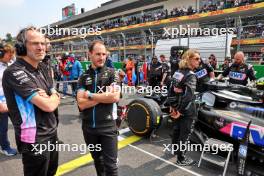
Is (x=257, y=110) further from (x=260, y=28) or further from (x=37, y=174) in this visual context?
(x=260, y=28)

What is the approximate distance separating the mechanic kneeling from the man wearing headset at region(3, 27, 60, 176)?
1980 millimetres

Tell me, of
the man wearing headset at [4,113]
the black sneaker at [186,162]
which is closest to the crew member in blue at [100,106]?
the black sneaker at [186,162]

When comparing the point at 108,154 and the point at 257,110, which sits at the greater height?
the point at 257,110

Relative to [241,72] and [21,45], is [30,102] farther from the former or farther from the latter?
[241,72]

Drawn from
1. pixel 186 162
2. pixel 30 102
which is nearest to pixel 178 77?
pixel 186 162

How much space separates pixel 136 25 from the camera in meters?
29.9

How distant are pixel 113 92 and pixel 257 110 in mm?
2163

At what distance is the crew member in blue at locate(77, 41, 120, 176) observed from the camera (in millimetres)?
2545

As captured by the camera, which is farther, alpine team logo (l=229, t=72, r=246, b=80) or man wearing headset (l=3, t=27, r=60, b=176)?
alpine team logo (l=229, t=72, r=246, b=80)

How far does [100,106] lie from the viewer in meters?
2.60

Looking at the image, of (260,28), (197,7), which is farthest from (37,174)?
(197,7)

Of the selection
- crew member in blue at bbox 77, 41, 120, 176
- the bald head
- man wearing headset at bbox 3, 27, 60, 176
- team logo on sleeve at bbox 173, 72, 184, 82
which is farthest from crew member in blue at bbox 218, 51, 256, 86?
man wearing headset at bbox 3, 27, 60, 176

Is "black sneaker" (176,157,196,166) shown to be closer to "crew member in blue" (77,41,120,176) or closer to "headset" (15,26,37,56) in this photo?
"crew member in blue" (77,41,120,176)

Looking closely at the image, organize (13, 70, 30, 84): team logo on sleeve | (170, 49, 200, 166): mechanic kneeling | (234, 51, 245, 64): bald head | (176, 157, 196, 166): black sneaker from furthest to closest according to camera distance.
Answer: (234, 51, 245, 64): bald head
(176, 157, 196, 166): black sneaker
(170, 49, 200, 166): mechanic kneeling
(13, 70, 30, 84): team logo on sleeve
